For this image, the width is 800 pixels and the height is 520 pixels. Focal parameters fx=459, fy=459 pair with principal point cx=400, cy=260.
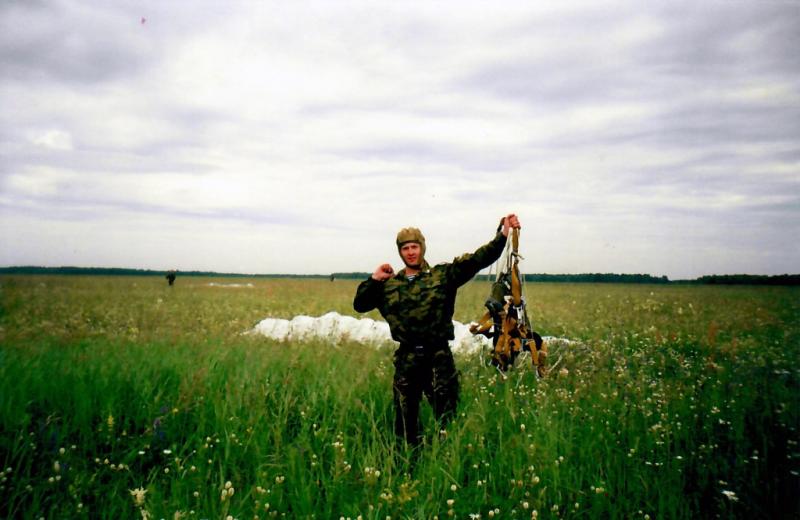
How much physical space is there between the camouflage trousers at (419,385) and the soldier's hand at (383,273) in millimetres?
739

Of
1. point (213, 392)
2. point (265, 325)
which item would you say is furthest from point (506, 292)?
point (265, 325)

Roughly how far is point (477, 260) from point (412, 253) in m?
0.66

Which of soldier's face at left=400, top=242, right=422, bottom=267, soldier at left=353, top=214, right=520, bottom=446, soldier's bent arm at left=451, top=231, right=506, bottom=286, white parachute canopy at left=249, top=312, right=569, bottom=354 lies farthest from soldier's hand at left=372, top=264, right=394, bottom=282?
white parachute canopy at left=249, top=312, right=569, bottom=354

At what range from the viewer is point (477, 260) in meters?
4.64

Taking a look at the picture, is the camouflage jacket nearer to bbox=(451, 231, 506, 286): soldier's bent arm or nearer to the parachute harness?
bbox=(451, 231, 506, 286): soldier's bent arm

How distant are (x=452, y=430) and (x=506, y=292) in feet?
5.76

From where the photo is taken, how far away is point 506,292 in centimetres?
538

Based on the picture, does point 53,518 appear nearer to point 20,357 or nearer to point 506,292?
point 20,357

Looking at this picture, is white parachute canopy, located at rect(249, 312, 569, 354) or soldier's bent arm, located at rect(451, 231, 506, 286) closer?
soldier's bent arm, located at rect(451, 231, 506, 286)

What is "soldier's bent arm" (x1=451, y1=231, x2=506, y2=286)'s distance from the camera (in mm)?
4578

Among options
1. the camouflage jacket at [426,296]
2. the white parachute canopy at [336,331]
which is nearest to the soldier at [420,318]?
the camouflage jacket at [426,296]

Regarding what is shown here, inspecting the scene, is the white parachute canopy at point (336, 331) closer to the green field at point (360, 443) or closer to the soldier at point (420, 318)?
the green field at point (360, 443)

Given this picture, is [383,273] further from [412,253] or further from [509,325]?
[509,325]

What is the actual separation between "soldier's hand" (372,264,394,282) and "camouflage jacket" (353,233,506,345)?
13cm
